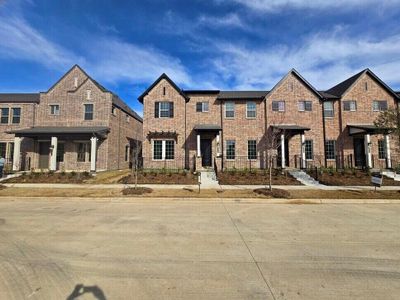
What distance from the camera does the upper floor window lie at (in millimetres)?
22016

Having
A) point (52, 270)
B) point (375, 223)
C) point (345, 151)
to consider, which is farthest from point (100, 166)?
point (345, 151)

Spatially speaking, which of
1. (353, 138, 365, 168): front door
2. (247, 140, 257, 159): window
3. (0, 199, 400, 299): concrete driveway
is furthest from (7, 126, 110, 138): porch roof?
(353, 138, 365, 168): front door

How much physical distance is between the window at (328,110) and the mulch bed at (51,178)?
2168 centimetres

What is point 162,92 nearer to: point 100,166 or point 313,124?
point 100,166

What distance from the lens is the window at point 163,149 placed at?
21672 millimetres

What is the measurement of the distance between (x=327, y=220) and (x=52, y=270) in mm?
7737

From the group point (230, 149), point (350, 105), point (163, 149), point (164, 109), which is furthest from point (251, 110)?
point (350, 105)

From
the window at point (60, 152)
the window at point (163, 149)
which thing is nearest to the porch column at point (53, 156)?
the window at point (60, 152)

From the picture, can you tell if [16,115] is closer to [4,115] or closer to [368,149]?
[4,115]

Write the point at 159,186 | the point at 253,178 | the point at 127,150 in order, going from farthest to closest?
1. the point at 127,150
2. the point at 253,178
3. the point at 159,186

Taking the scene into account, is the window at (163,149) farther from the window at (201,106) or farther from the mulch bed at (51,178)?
the mulch bed at (51,178)

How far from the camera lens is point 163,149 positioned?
71.1ft

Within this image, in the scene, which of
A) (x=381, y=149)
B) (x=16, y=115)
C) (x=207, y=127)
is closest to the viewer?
(x=207, y=127)

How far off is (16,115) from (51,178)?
36.7ft
